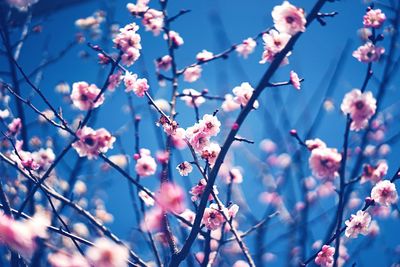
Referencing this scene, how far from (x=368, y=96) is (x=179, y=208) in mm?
1850

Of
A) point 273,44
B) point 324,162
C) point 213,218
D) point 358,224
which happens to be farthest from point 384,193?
point 273,44

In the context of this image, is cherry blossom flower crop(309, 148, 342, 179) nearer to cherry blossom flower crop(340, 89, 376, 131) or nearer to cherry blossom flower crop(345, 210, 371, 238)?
cherry blossom flower crop(340, 89, 376, 131)

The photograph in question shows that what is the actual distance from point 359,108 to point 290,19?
0.87 meters

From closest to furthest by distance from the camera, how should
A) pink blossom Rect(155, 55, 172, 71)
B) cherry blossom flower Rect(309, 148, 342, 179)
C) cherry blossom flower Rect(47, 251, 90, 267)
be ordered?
cherry blossom flower Rect(47, 251, 90, 267), cherry blossom flower Rect(309, 148, 342, 179), pink blossom Rect(155, 55, 172, 71)

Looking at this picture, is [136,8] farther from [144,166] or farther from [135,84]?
[144,166]

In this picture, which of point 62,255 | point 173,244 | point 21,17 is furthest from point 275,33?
point 21,17

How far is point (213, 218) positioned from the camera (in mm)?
2961

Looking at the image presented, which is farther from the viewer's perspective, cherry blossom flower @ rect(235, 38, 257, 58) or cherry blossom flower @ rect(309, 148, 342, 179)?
cherry blossom flower @ rect(235, 38, 257, 58)

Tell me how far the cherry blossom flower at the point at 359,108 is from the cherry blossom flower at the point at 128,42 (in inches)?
86.3

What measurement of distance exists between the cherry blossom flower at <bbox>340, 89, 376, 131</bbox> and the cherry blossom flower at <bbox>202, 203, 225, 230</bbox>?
1341 millimetres

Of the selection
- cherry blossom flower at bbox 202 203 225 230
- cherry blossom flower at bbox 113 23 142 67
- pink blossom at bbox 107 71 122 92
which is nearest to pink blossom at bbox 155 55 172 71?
cherry blossom flower at bbox 113 23 142 67

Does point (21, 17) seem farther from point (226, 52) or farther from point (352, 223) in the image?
point (352, 223)

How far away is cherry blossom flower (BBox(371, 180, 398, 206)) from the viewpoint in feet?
9.78

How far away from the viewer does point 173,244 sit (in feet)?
8.91
